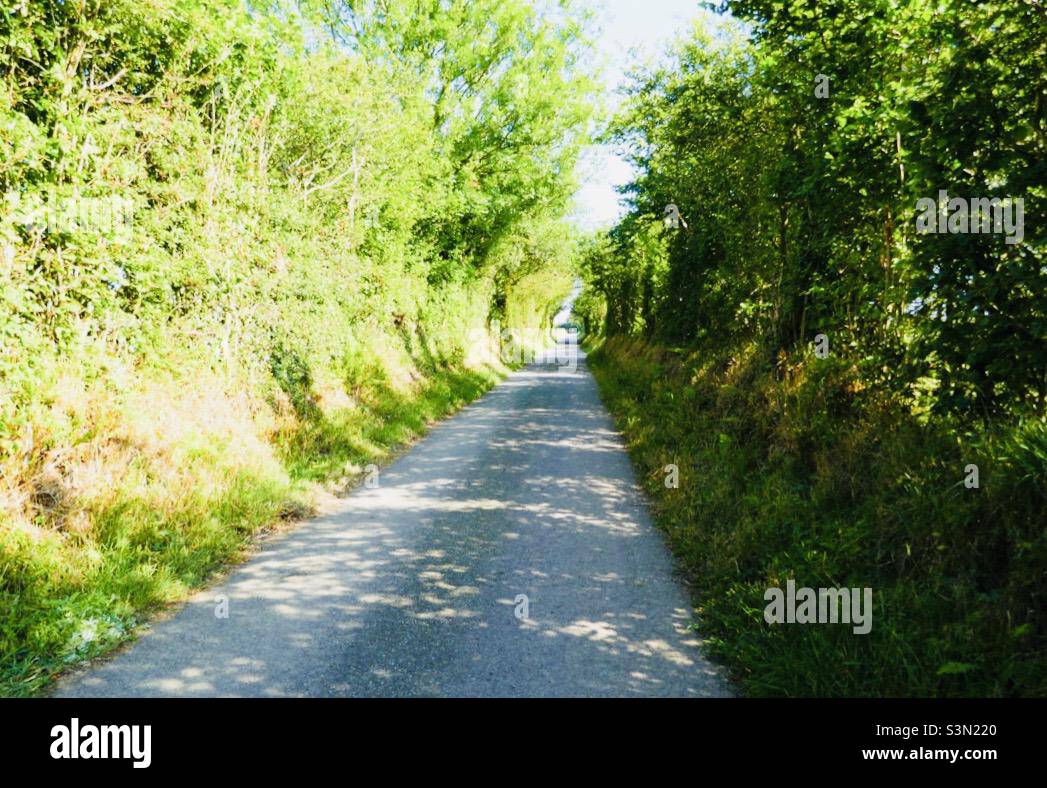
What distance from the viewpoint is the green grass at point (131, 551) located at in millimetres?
4027

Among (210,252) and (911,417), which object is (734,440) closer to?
(911,417)

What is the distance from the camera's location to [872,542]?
15.8 ft

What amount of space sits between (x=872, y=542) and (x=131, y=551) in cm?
661

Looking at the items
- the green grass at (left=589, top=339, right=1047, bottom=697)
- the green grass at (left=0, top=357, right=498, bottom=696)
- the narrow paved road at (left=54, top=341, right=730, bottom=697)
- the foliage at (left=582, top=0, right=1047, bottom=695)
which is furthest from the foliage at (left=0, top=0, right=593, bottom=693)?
the foliage at (left=582, top=0, right=1047, bottom=695)

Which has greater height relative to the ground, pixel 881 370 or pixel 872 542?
pixel 881 370

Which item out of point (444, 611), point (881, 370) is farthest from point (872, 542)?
point (444, 611)

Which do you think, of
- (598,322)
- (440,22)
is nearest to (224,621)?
(440,22)

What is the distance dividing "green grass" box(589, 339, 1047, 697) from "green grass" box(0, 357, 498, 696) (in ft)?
15.2

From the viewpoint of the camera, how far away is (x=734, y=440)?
8383 mm

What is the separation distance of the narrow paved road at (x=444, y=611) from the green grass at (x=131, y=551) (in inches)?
11.3
